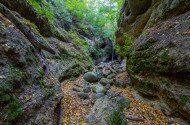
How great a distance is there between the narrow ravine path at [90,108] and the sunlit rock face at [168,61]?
1.95 ft

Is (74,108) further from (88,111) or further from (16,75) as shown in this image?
(16,75)

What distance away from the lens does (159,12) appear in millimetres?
10078

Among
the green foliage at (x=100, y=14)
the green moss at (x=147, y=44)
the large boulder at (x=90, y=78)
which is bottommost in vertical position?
the large boulder at (x=90, y=78)

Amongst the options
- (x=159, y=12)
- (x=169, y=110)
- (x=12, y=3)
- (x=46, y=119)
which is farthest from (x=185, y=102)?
(x=12, y=3)

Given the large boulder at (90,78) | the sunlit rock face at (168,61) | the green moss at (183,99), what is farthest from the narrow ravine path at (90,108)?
the large boulder at (90,78)

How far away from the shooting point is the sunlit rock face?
5.77 metres

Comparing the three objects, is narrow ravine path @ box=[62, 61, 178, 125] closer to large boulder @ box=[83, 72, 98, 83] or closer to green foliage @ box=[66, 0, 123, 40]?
large boulder @ box=[83, 72, 98, 83]

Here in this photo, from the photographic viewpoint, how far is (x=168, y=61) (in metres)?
6.45

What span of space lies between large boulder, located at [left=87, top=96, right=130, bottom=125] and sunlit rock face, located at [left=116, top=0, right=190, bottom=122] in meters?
1.54

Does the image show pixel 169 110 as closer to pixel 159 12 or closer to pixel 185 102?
pixel 185 102

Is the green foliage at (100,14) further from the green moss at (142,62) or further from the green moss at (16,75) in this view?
the green moss at (16,75)

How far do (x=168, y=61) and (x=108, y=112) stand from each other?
3.11 metres

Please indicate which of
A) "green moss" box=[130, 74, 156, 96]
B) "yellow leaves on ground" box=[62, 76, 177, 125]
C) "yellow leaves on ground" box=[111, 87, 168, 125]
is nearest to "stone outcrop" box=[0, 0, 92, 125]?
"yellow leaves on ground" box=[62, 76, 177, 125]

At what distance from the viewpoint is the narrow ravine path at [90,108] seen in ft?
21.0
